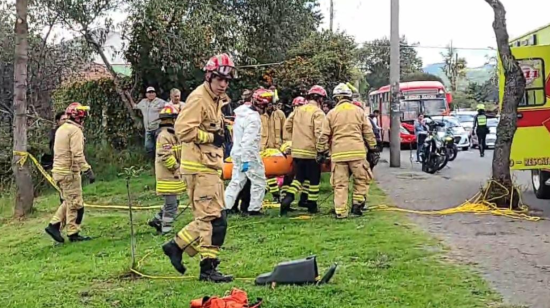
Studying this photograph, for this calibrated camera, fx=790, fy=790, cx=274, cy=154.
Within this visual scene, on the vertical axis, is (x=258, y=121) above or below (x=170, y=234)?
above

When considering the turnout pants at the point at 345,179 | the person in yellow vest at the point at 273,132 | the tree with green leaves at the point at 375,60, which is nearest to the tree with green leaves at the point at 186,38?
the person in yellow vest at the point at 273,132

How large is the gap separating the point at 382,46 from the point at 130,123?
163 feet

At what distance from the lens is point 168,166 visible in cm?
1063

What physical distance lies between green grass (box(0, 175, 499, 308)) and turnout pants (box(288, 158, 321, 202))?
0.46 m

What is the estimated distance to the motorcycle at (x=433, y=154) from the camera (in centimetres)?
2017

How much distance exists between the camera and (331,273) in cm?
696

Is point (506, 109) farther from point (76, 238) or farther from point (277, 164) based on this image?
point (76, 238)

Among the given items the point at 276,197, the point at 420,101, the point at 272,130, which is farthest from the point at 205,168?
the point at 420,101

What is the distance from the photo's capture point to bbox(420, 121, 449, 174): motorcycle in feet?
66.2

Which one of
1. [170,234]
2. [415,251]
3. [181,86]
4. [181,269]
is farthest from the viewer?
[181,86]

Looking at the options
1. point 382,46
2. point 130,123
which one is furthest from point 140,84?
point 382,46

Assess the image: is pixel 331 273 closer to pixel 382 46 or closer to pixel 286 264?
pixel 286 264

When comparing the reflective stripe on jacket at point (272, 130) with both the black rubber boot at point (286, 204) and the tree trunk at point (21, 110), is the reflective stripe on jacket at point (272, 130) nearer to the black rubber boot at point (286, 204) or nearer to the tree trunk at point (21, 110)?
the black rubber boot at point (286, 204)

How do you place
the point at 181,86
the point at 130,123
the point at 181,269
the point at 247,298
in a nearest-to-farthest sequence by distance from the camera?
1. the point at 247,298
2. the point at 181,269
3. the point at 181,86
4. the point at 130,123
